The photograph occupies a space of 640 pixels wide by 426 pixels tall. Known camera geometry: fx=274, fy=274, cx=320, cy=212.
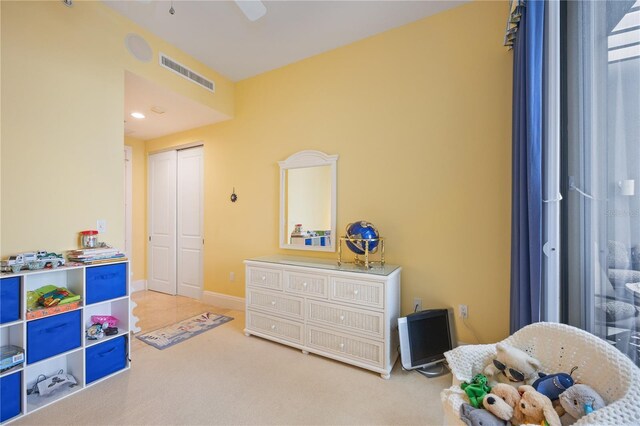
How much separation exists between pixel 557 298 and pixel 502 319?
0.80m

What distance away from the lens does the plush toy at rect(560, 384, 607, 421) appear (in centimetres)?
89

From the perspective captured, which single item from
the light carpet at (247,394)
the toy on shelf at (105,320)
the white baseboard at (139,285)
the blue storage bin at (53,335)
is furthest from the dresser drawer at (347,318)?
the white baseboard at (139,285)

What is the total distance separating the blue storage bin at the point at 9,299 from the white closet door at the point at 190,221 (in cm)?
224

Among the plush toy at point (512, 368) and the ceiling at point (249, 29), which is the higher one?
the ceiling at point (249, 29)

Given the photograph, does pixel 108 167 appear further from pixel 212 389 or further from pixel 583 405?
pixel 583 405

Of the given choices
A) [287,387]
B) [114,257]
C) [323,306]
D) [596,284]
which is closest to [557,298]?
[596,284]

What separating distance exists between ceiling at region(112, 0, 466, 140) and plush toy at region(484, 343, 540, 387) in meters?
2.61

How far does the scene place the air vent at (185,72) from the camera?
282 centimetres

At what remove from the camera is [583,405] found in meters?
0.90

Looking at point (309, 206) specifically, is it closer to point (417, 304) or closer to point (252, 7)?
point (417, 304)

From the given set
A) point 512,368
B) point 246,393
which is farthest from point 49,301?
point 512,368

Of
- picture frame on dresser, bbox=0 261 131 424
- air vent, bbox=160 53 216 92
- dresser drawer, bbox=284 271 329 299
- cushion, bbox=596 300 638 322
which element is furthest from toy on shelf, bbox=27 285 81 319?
cushion, bbox=596 300 638 322

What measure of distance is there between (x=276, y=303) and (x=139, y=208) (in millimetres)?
3325

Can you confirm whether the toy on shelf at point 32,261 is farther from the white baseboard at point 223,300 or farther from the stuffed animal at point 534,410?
the stuffed animal at point 534,410
